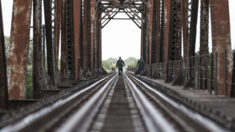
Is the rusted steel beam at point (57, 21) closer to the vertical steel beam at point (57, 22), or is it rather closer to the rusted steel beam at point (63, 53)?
the vertical steel beam at point (57, 22)

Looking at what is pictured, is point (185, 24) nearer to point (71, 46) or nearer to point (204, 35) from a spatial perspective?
point (204, 35)

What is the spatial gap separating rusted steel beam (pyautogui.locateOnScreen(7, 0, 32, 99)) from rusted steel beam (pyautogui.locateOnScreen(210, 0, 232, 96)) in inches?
177

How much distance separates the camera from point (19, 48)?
26.0 feet

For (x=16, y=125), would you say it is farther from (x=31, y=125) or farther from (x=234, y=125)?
(x=234, y=125)

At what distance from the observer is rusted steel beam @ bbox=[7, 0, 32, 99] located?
26.0 ft

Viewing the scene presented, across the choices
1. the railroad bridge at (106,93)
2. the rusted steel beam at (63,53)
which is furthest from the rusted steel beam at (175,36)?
the rusted steel beam at (63,53)

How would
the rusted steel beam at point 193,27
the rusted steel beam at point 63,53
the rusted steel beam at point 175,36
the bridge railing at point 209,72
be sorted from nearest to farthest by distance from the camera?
the bridge railing at point 209,72, the rusted steel beam at point 193,27, the rusted steel beam at point 63,53, the rusted steel beam at point 175,36

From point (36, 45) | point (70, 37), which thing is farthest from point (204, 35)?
point (70, 37)

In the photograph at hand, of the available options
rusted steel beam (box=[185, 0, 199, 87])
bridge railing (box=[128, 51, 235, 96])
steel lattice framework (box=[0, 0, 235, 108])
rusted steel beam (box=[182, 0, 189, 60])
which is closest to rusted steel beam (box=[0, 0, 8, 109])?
steel lattice framework (box=[0, 0, 235, 108])

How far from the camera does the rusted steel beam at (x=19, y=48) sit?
7918mm

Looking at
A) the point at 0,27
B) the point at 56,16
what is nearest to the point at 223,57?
the point at 0,27

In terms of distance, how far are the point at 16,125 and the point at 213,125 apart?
234 centimetres

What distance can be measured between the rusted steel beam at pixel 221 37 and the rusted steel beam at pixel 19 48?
4.50m

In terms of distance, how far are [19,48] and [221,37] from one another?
4.88 m
